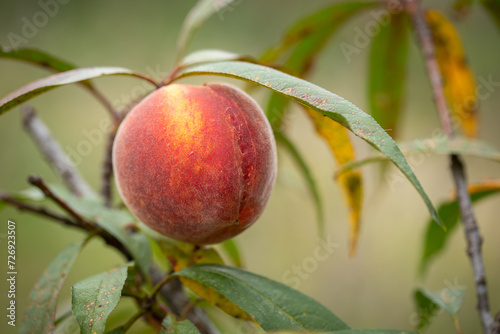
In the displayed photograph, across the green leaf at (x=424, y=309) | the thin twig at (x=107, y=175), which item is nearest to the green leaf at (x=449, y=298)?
the green leaf at (x=424, y=309)

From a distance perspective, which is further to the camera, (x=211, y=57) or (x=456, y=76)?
(x=456, y=76)

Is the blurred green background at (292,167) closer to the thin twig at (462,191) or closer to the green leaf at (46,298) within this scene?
the thin twig at (462,191)

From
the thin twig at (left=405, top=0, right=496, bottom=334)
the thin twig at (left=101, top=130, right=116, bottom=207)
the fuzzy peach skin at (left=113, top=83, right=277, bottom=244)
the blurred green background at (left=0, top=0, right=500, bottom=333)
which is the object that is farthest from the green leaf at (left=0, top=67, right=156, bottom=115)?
the blurred green background at (left=0, top=0, right=500, bottom=333)

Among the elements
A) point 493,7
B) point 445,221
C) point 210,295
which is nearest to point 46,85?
point 210,295

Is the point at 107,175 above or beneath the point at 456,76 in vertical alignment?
beneath

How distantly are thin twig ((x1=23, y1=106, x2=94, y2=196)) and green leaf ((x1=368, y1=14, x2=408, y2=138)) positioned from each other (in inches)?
20.3

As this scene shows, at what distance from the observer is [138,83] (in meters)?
1.61

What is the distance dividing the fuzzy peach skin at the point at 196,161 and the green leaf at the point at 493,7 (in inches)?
22.9

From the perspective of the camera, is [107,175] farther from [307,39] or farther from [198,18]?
[307,39]

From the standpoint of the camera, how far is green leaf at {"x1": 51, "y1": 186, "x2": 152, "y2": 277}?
0.52m

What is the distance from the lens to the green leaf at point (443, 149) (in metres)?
0.52

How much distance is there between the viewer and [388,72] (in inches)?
32.0

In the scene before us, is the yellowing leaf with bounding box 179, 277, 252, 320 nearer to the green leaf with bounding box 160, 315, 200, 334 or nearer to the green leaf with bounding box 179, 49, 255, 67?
the green leaf with bounding box 160, 315, 200, 334

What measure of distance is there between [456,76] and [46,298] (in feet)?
2.23
